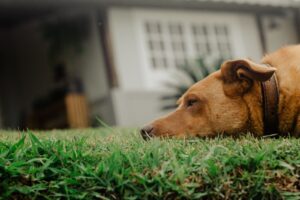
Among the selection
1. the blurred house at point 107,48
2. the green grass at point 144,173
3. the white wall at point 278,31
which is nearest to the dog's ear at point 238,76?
the green grass at point 144,173

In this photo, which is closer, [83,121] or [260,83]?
[260,83]

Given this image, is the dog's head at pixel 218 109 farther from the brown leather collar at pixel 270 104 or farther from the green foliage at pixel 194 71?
the green foliage at pixel 194 71

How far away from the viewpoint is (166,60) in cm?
1555

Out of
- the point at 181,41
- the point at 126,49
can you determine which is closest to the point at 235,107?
the point at 126,49

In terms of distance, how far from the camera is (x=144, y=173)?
286 cm

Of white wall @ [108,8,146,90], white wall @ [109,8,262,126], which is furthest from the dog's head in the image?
white wall @ [108,8,146,90]

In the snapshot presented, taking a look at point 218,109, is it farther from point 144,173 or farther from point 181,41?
point 181,41

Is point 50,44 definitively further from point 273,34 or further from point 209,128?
point 209,128

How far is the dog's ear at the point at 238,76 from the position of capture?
4113mm

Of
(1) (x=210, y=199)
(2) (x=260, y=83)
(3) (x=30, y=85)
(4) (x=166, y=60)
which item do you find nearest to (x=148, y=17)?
(4) (x=166, y=60)

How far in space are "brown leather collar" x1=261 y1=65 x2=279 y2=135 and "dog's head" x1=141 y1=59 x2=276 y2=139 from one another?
0.16 feet

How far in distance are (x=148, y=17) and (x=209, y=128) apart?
11.4m

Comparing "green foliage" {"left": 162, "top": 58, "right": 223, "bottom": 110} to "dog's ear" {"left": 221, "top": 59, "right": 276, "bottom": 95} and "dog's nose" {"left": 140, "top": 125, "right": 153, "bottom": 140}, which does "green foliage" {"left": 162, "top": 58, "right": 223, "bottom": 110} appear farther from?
"dog's nose" {"left": 140, "top": 125, "right": 153, "bottom": 140}

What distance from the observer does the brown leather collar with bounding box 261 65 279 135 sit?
163 inches
